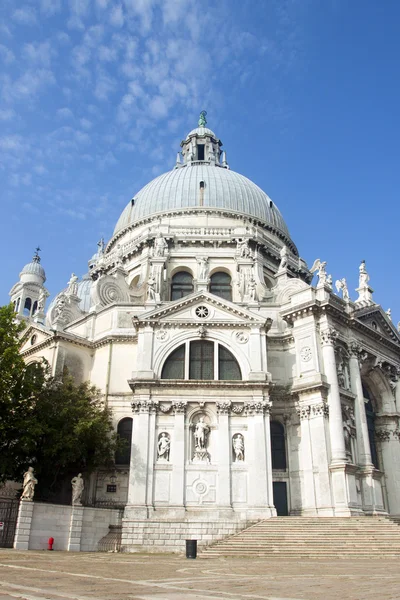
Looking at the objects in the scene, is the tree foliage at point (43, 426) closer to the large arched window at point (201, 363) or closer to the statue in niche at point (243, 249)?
the large arched window at point (201, 363)

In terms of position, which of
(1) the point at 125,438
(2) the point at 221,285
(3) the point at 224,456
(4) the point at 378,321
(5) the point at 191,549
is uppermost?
(2) the point at 221,285

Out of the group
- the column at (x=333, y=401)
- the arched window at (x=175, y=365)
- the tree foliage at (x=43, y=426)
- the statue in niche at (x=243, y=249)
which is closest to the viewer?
the tree foliage at (x=43, y=426)

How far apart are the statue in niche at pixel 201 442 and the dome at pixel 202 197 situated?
21.7 m

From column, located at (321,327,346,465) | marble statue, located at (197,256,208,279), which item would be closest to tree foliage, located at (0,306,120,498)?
marble statue, located at (197,256,208,279)

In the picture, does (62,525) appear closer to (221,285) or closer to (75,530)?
(75,530)

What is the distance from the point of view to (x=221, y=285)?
40.8 meters

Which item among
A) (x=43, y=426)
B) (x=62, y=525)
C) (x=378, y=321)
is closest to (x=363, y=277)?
(x=378, y=321)

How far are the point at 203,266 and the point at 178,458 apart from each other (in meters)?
15.6

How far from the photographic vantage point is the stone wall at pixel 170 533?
2484cm

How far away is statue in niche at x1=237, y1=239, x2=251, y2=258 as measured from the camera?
40.2 m

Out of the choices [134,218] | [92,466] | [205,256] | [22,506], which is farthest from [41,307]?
[22,506]

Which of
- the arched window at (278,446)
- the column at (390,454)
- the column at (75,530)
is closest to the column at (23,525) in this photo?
the column at (75,530)

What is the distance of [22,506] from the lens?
22.9 metres

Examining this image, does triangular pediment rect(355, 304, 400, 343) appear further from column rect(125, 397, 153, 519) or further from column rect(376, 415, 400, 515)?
column rect(125, 397, 153, 519)
